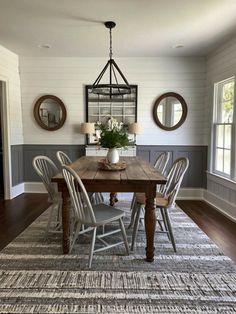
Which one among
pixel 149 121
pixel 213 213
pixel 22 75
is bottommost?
pixel 213 213

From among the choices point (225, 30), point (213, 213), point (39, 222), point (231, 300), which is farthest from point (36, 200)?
point (225, 30)

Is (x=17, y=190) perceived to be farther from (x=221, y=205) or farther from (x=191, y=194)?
(x=221, y=205)

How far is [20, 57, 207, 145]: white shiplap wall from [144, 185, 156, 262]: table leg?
115 inches

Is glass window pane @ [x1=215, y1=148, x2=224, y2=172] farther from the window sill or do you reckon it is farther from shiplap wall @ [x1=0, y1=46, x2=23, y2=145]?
shiplap wall @ [x1=0, y1=46, x2=23, y2=145]

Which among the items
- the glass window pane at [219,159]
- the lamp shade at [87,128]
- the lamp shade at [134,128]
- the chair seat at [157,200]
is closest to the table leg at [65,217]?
the chair seat at [157,200]

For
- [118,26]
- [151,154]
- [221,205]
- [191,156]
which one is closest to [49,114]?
[151,154]

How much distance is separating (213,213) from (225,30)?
2.79 meters

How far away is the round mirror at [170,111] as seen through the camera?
5.23 metres

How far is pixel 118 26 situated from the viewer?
3578mm

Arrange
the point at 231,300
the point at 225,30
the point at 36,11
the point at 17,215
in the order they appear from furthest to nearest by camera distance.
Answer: the point at 17,215 < the point at 225,30 < the point at 36,11 < the point at 231,300

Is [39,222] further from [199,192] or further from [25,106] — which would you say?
[199,192]

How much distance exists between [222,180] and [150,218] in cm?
233

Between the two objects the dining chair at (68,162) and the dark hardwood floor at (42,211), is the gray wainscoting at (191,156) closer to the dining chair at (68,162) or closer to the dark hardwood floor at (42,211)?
the dark hardwood floor at (42,211)

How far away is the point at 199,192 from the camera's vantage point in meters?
5.33
